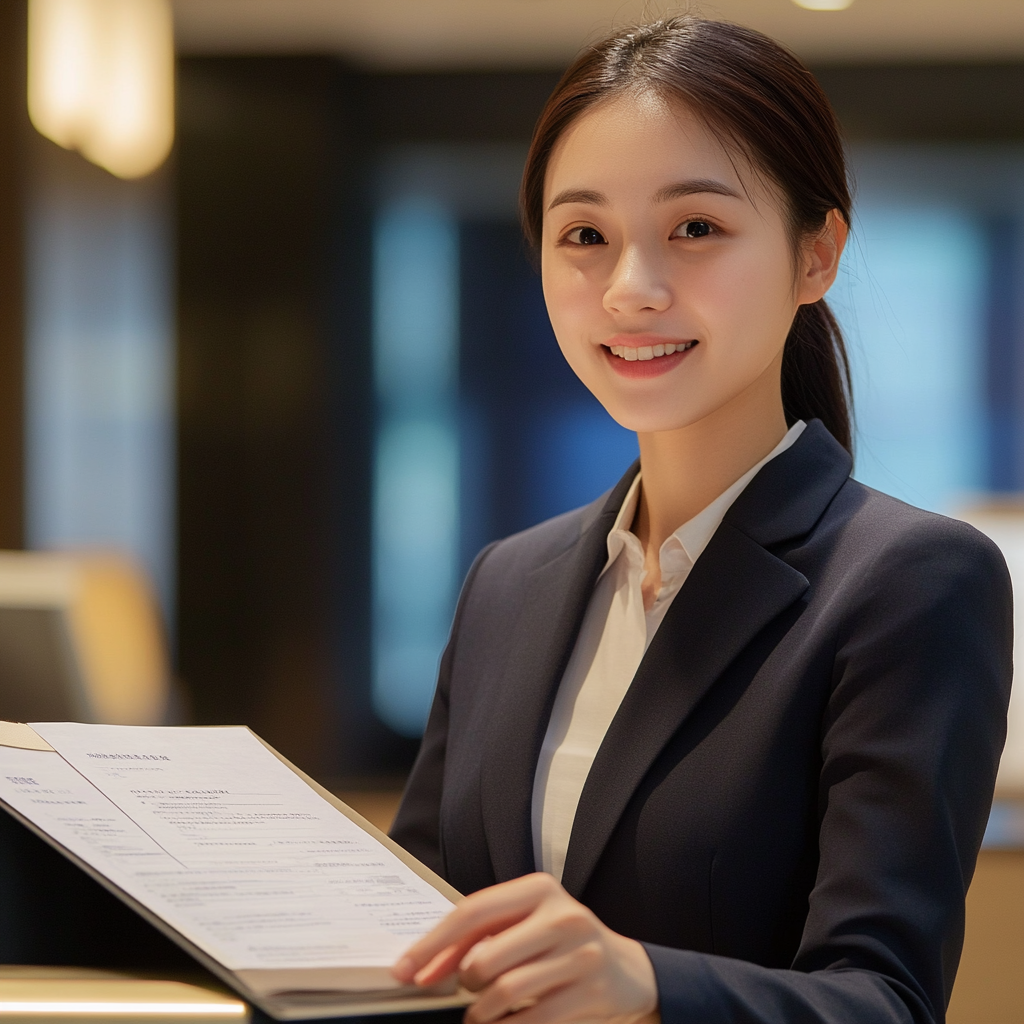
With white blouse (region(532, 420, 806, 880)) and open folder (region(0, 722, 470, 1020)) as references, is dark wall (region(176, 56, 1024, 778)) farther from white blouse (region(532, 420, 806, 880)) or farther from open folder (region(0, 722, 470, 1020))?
open folder (region(0, 722, 470, 1020))

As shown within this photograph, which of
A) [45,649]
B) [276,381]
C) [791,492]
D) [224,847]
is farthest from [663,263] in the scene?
[276,381]

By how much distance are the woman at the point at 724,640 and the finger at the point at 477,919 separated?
83mm

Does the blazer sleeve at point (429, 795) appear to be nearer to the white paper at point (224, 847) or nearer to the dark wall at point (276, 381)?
the white paper at point (224, 847)

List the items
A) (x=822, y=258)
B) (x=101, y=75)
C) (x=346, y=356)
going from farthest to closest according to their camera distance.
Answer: (x=346, y=356) → (x=101, y=75) → (x=822, y=258)

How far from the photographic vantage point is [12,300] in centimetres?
475

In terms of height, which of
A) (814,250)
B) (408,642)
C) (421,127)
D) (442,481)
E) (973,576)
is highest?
(421,127)

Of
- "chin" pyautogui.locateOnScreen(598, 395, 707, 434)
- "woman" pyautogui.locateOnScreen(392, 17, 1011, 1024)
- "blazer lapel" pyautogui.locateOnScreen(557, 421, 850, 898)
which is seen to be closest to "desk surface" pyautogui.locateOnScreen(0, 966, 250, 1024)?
"woman" pyautogui.locateOnScreen(392, 17, 1011, 1024)

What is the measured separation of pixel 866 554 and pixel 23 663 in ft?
4.70

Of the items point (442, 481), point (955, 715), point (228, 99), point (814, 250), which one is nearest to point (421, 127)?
point (228, 99)

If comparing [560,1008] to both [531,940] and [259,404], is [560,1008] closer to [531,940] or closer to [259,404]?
[531,940]

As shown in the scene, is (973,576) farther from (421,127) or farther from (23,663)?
(421,127)

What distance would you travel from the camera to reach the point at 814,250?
3.73ft

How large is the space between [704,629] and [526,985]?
18.3 inches

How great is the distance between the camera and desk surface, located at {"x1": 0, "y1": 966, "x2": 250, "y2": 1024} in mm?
552
